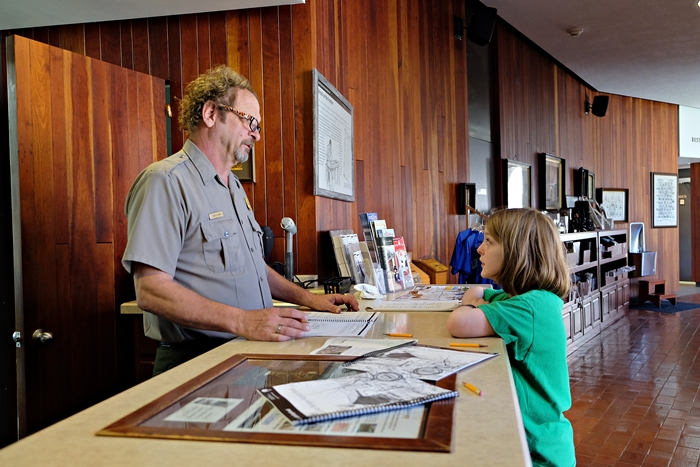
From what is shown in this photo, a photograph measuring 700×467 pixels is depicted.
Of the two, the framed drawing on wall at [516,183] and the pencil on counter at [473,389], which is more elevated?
the framed drawing on wall at [516,183]

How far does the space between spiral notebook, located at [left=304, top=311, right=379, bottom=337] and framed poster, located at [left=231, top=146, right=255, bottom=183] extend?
123 centimetres

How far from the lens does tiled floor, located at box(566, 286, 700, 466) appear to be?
344 centimetres

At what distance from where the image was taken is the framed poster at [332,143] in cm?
298

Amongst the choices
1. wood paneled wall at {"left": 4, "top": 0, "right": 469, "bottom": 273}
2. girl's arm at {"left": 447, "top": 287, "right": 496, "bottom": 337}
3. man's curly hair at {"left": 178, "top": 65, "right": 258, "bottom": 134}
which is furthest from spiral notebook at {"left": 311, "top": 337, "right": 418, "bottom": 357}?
wood paneled wall at {"left": 4, "top": 0, "right": 469, "bottom": 273}

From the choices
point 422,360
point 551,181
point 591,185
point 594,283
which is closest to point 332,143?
point 422,360

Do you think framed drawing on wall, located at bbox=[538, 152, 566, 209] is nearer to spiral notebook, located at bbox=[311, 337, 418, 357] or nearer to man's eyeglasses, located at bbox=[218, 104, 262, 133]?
man's eyeglasses, located at bbox=[218, 104, 262, 133]

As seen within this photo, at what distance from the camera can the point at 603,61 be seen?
29.6 ft

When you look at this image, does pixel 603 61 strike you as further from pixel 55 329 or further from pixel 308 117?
pixel 55 329

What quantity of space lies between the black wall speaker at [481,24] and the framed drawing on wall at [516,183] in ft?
5.21

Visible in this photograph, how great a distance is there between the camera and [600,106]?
1050cm

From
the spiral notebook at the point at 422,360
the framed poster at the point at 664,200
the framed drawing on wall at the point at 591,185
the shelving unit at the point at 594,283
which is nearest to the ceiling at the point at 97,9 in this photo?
the spiral notebook at the point at 422,360

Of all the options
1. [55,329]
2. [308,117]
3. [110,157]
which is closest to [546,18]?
[308,117]

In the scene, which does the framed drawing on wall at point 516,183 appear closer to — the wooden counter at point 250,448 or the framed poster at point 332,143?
the framed poster at point 332,143

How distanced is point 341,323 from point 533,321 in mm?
614
